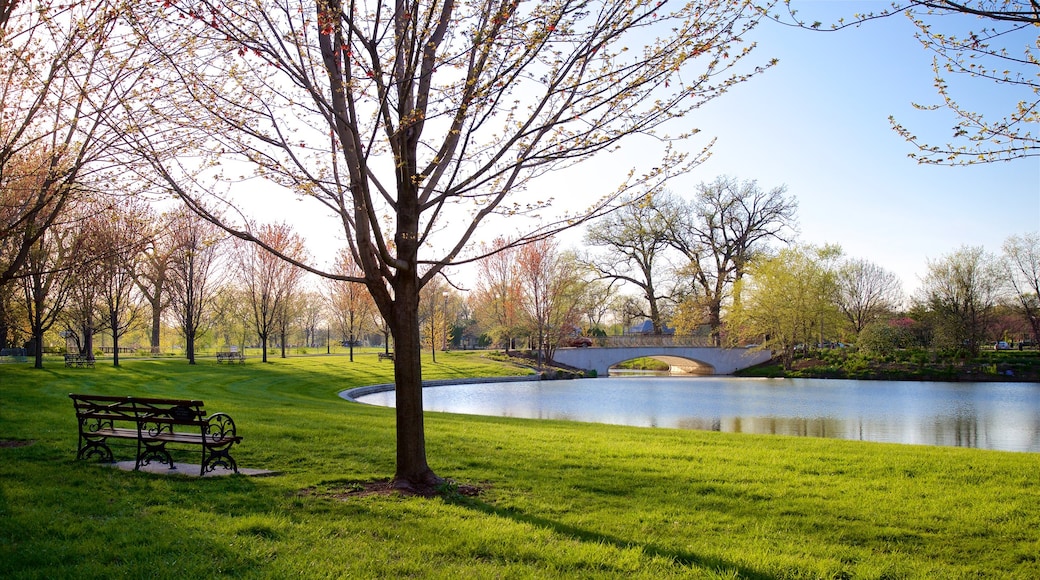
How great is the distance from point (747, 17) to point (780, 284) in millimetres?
38745

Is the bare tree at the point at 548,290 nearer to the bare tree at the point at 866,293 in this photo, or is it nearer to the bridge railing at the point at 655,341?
the bridge railing at the point at 655,341

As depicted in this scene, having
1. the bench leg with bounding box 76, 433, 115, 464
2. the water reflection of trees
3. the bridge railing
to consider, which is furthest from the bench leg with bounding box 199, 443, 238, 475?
the bridge railing

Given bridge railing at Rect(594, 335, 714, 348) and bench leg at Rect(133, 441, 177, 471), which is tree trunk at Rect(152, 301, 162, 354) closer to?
bridge railing at Rect(594, 335, 714, 348)

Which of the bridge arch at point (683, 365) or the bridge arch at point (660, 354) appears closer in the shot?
the bridge arch at point (660, 354)

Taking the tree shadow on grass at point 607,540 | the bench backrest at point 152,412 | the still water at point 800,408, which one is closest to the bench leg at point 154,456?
the bench backrest at point 152,412

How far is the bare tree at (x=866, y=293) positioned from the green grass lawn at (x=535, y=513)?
158 ft

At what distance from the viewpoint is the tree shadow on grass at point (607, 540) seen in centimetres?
445

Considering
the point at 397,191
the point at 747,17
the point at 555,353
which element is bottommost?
the point at 555,353

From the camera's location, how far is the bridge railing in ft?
161

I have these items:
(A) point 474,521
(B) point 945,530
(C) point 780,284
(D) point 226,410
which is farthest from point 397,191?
(C) point 780,284

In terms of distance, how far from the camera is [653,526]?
561cm

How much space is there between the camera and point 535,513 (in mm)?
6047

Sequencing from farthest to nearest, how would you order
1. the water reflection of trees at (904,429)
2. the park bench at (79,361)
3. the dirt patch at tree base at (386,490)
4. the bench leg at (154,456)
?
the park bench at (79,361) < the water reflection of trees at (904,429) < the bench leg at (154,456) < the dirt patch at tree base at (386,490)

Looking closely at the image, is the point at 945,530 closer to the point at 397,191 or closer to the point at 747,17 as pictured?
the point at 747,17
